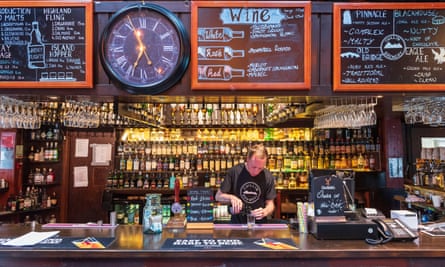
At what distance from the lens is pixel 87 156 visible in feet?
22.4

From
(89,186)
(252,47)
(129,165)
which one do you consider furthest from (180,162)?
(252,47)

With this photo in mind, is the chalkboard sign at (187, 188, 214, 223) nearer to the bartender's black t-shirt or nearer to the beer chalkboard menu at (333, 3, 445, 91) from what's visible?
the bartender's black t-shirt

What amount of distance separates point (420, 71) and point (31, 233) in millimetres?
3172

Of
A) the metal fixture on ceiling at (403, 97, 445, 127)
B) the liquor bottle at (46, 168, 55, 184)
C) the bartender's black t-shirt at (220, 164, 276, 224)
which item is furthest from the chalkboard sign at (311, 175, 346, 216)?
the liquor bottle at (46, 168, 55, 184)

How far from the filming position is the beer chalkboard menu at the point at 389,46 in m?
2.56

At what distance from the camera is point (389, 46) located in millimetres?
2586

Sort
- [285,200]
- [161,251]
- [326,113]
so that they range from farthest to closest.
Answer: [285,200] → [326,113] → [161,251]

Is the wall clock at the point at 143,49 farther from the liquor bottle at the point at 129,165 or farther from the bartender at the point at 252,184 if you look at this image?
the liquor bottle at the point at 129,165

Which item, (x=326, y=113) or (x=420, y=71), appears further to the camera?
(x=326, y=113)

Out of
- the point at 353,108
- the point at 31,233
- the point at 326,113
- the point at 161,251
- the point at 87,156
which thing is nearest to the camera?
the point at 161,251

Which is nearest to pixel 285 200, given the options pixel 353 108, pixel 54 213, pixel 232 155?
pixel 232 155

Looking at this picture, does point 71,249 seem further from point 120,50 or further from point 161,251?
point 120,50

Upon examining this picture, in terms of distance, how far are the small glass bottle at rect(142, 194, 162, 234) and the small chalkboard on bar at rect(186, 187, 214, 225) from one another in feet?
0.77

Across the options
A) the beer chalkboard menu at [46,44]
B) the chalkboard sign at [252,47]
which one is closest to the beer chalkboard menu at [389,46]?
the chalkboard sign at [252,47]
